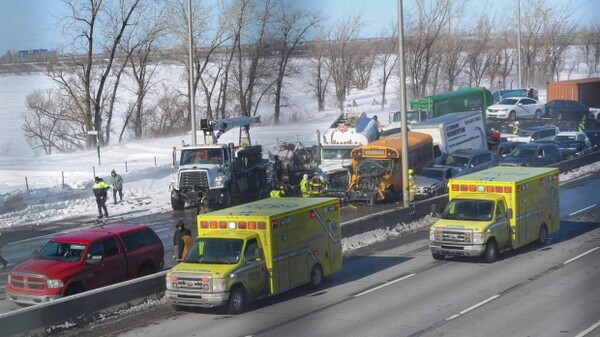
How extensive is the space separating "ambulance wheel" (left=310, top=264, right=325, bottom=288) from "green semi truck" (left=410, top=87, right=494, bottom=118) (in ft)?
98.0

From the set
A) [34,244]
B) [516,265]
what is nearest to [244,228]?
[516,265]

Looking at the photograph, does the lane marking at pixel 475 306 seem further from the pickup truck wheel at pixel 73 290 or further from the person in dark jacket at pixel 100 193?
the person in dark jacket at pixel 100 193

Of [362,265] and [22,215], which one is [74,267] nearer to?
[362,265]

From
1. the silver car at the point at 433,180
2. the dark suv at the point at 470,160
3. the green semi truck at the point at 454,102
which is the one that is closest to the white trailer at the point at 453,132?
the dark suv at the point at 470,160

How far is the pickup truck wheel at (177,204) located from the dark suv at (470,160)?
28.3ft

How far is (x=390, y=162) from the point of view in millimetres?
25203

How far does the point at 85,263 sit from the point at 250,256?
2.65 m

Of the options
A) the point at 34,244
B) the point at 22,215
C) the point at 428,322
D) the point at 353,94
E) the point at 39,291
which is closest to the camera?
the point at 428,322

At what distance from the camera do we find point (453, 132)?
30438 millimetres

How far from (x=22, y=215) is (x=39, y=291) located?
13158 millimetres

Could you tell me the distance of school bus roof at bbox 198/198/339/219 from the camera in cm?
1260

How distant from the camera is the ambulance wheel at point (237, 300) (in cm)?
1184

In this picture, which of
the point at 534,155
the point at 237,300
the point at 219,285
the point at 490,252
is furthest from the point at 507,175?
the point at 534,155

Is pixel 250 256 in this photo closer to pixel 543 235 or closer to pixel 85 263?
pixel 85 263
